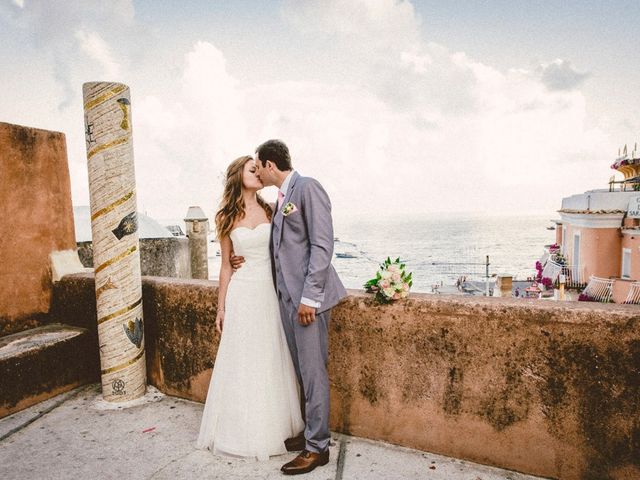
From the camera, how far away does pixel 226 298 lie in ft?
9.71

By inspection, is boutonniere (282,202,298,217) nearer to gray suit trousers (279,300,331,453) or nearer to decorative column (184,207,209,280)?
gray suit trousers (279,300,331,453)

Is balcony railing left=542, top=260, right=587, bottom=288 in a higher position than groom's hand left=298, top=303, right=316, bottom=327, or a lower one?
lower

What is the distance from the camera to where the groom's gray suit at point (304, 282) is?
249 centimetres

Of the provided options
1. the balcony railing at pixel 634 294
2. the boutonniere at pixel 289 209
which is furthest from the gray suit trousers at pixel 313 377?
the balcony railing at pixel 634 294

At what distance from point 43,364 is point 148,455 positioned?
5.10 ft

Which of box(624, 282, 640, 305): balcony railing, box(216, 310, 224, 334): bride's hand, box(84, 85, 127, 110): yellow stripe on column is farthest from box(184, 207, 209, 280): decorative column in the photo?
box(624, 282, 640, 305): balcony railing

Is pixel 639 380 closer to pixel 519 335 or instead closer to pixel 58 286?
pixel 519 335

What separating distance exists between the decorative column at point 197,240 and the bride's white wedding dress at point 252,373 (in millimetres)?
16793

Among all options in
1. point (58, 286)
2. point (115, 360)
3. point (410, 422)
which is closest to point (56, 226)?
point (58, 286)

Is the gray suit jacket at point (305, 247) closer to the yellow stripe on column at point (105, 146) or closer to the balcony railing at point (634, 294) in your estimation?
the yellow stripe on column at point (105, 146)

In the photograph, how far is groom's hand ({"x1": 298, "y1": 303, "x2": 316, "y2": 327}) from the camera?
2.43 m

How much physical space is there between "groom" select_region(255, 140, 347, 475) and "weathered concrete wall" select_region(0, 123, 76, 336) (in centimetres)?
282

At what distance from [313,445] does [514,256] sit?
96.2 metres

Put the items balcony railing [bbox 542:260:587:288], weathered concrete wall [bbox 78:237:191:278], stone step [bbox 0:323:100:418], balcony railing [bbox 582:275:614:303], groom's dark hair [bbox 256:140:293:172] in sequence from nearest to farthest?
groom's dark hair [bbox 256:140:293:172] → stone step [bbox 0:323:100:418] → weathered concrete wall [bbox 78:237:191:278] → balcony railing [bbox 582:275:614:303] → balcony railing [bbox 542:260:587:288]
